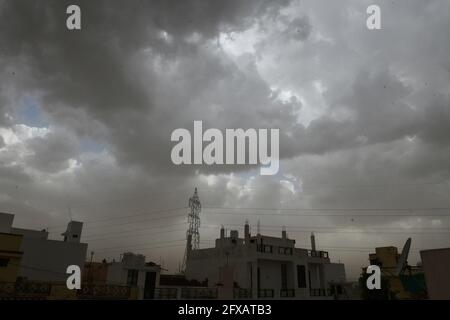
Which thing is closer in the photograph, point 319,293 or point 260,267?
point 260,267

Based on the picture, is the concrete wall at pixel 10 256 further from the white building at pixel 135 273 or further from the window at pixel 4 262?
the white building at pixel 135 273

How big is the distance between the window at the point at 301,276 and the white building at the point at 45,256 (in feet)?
76.8

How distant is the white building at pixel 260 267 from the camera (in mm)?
34344

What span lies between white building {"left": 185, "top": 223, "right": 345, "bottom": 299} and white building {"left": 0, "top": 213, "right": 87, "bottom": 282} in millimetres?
13815

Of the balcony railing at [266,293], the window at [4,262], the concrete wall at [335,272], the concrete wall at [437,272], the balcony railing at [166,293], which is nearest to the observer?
the concrete wall at [437,272]

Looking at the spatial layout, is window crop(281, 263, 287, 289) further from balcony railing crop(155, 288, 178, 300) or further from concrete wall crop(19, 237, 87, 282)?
concrete wall crop(19, 237, 87, 282)

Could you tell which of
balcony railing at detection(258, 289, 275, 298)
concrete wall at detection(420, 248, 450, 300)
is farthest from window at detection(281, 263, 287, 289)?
concrete wall at detection(420, 248, 450, 300)

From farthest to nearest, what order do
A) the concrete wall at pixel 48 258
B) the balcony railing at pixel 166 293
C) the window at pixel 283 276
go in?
1. the window at pixel 283 276
2. the balcony railing at pixel 166 293
3. the concrete wall at pixel 48 258

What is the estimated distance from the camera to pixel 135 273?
1281 inches

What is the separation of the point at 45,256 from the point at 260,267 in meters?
21.1

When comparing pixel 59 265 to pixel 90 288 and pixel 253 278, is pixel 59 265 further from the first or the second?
pixel 253 278

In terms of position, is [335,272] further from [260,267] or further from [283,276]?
[260,267]

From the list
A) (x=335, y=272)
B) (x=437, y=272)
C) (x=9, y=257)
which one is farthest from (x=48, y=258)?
(x=335, y=272)

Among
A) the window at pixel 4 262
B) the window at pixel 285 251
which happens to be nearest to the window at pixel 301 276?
the window at pixel 285 251
